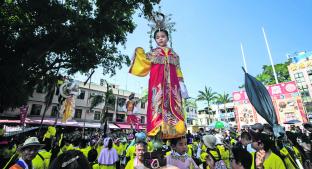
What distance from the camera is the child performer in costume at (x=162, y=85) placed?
310 cm

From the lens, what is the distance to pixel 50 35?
10750 mm

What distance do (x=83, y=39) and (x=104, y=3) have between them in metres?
2.39

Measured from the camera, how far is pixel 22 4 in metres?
9.75

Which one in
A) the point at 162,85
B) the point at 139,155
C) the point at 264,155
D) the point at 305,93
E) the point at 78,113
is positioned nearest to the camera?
the point at 139,155

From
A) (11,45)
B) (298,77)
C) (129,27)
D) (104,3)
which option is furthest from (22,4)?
(298,77)

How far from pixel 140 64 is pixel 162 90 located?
2.37 feet

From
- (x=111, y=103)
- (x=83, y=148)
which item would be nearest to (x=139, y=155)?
(x=83, y=148)

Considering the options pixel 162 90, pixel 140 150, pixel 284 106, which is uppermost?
pixel 284 106

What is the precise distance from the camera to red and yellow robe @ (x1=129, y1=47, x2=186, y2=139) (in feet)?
10.2

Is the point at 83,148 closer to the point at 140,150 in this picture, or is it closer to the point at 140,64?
the point at 140,64

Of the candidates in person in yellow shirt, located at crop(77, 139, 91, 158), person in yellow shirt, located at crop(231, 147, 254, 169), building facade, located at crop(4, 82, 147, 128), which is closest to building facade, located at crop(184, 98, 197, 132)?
building facade, located at crop(4, 82, 147, 128)

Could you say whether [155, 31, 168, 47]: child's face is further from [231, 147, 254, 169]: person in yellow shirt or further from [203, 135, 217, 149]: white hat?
[231, 147, 254, 169]: person in yellow shirt

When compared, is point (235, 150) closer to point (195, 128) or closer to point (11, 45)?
point (11, 45)

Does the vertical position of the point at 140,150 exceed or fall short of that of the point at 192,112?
it falls short
